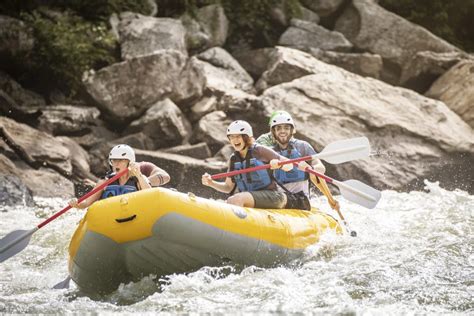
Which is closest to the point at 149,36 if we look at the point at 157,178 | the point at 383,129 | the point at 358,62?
the point at 358,62

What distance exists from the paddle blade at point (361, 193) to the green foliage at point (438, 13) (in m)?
11.9

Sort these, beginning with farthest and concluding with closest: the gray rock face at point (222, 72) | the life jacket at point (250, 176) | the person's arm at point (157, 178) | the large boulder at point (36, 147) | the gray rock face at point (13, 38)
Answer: the gray rock face at point (222, 72), the gray rock face at point (13, 38), the large boulder at point (36, 147), the life jacket at point (250, 176), the person's arm at point (157, 178)

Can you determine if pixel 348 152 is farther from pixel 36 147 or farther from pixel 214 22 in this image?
pixel 214 22

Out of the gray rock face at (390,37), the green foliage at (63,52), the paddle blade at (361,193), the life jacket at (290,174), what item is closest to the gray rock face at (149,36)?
the green foliage at (63,52)

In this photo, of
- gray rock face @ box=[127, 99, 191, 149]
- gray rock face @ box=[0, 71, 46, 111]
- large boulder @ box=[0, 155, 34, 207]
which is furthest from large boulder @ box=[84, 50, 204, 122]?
large boulder @ box=[0, 155, 34, 207]

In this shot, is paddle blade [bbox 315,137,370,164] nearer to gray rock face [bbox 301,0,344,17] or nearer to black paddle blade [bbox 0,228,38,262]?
black paddle blade [bbox 0,228,38,262]

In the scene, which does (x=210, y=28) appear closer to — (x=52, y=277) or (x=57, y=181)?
(x=57, y=181)

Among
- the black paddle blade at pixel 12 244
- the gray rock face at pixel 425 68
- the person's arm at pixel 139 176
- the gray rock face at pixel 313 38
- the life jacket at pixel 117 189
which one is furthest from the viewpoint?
the gray rock face at pixel 313 38

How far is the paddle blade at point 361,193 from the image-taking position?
5988mm

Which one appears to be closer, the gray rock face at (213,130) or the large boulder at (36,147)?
the large boulder at (36,147)

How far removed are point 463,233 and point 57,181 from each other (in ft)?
19.0

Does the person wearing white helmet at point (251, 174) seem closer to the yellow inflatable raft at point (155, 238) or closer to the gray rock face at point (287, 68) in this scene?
the yellow inflatable raft at point (155, 238)

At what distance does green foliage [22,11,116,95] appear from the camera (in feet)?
39.9

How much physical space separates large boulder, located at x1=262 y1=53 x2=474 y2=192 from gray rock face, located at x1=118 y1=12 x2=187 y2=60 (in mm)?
2873
